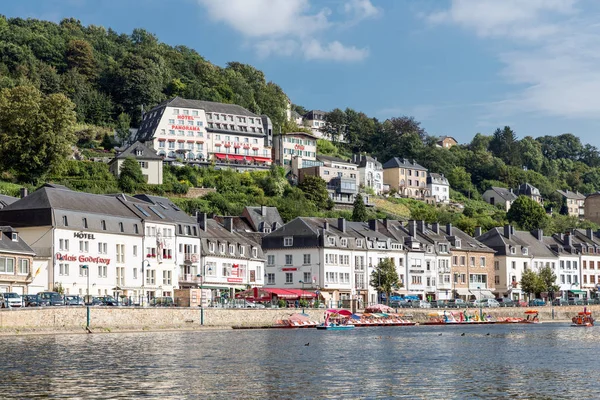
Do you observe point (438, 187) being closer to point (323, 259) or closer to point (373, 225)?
point (373, 225)

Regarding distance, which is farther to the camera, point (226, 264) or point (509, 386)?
point (226, 264)

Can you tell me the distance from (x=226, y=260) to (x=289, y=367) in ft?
173

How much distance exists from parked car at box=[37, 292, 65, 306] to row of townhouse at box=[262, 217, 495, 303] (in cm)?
4083

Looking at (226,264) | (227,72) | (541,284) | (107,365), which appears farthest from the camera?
(227,72)

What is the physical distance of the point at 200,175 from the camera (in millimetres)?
138125

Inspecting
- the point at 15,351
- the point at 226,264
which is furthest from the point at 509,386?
→ the point at 226,264

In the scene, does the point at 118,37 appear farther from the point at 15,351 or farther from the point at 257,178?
the point at 15,351

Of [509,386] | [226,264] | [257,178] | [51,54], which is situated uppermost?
[51,54]

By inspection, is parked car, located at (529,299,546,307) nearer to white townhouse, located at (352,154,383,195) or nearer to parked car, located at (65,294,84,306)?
white townhouse, located at (352,154,383,195)

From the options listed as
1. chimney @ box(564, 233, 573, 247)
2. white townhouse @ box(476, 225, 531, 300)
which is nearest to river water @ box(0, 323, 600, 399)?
white townhouse @ box(476, 225, 531, 300)

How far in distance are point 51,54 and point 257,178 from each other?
50.4 meters

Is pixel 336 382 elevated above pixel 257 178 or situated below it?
below

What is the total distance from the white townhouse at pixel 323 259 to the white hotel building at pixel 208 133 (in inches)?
1569

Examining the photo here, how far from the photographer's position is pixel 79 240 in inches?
3147
